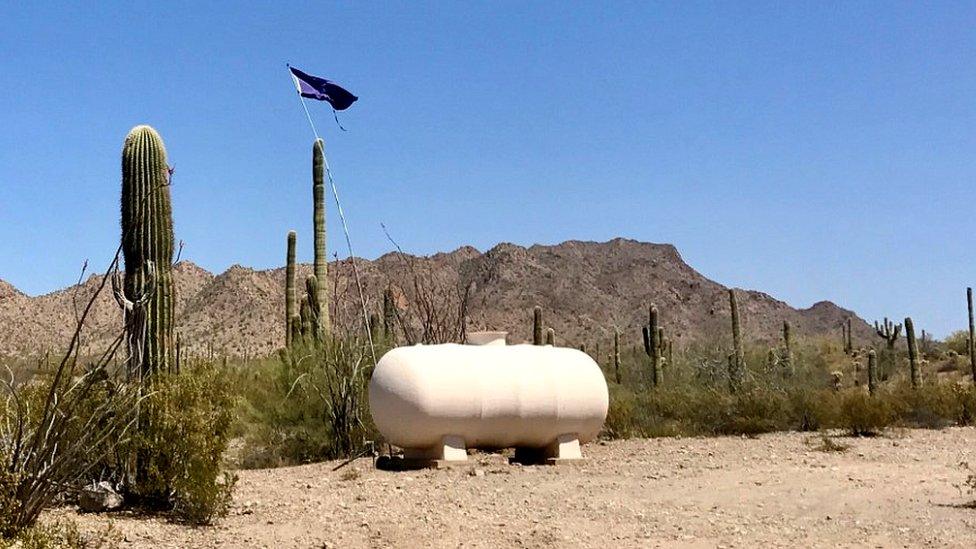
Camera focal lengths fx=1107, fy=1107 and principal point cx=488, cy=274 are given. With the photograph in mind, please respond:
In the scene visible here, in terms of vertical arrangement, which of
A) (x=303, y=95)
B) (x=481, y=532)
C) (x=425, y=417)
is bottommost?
(x=481, y=532)

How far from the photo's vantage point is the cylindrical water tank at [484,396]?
45.8ft

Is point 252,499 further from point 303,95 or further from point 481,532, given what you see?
point 303,95

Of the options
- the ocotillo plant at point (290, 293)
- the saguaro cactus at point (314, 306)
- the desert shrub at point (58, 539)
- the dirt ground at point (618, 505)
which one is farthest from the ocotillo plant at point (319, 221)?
the desert shrub at point (58, 539)

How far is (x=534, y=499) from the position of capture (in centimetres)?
1192

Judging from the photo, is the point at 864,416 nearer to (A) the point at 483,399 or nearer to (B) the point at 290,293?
(A) the point at 483,399

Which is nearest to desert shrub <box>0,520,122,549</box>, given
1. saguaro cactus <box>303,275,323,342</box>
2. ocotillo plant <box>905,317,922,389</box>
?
saguaro cactus <box>303,275,323,342</box>

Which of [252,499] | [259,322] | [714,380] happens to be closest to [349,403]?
[252,499]

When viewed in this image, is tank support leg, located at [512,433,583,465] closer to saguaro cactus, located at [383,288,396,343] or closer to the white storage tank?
the white storage tank

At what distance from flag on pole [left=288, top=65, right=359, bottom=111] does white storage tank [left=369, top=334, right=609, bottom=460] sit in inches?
223

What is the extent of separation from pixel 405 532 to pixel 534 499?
224cm

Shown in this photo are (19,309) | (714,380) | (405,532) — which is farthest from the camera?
(19,309)

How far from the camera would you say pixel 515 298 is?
223 feet

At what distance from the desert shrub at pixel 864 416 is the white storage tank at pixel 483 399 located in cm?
509

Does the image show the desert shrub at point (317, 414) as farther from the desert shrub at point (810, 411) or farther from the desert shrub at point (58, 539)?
the desert shrub at point (810, 411)
